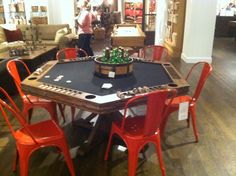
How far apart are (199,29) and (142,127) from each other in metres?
4.86

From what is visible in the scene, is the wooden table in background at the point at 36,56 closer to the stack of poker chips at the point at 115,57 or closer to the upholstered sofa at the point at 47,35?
the upholstered sofa at the point at 47,35

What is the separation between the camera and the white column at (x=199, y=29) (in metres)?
6.18

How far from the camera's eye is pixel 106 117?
9.46 feet

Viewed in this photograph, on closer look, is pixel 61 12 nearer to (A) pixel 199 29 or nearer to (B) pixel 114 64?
(A) pixel 199 29

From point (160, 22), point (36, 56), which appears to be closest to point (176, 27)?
point (160, 22)

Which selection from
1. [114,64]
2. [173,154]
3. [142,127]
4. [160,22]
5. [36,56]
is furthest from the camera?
[160,22]

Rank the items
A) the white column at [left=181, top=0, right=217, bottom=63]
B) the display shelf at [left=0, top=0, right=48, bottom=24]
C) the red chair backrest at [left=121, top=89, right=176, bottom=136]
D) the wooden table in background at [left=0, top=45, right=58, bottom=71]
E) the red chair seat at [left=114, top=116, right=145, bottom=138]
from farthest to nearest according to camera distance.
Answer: the display shelf at [left=0, top=0, right=48, bottom=24], the white column at [left=181, top=0, right=217, bottom=63], the wooden table in background at [left=0, top=45, right=58, bottom=71], the red chair seat at [left=114, top=116, right=145, bottom=138], the red chair backrest at [left=121, top=89, right=176, bottom=136]

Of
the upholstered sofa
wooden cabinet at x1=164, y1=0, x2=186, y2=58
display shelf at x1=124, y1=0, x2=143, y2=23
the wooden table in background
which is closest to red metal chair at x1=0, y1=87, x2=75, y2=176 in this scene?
the wooden table in background

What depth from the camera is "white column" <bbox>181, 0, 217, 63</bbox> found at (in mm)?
6180

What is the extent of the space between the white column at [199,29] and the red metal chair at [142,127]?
4.67m

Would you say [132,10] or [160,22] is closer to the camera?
[160,22]

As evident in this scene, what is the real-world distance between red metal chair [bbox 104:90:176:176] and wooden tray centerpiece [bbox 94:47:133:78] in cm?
49

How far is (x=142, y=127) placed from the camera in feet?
7.30

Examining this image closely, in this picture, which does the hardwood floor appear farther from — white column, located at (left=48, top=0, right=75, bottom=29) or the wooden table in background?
white column, located at (left=48, top=0, right=75, bottom=29)
